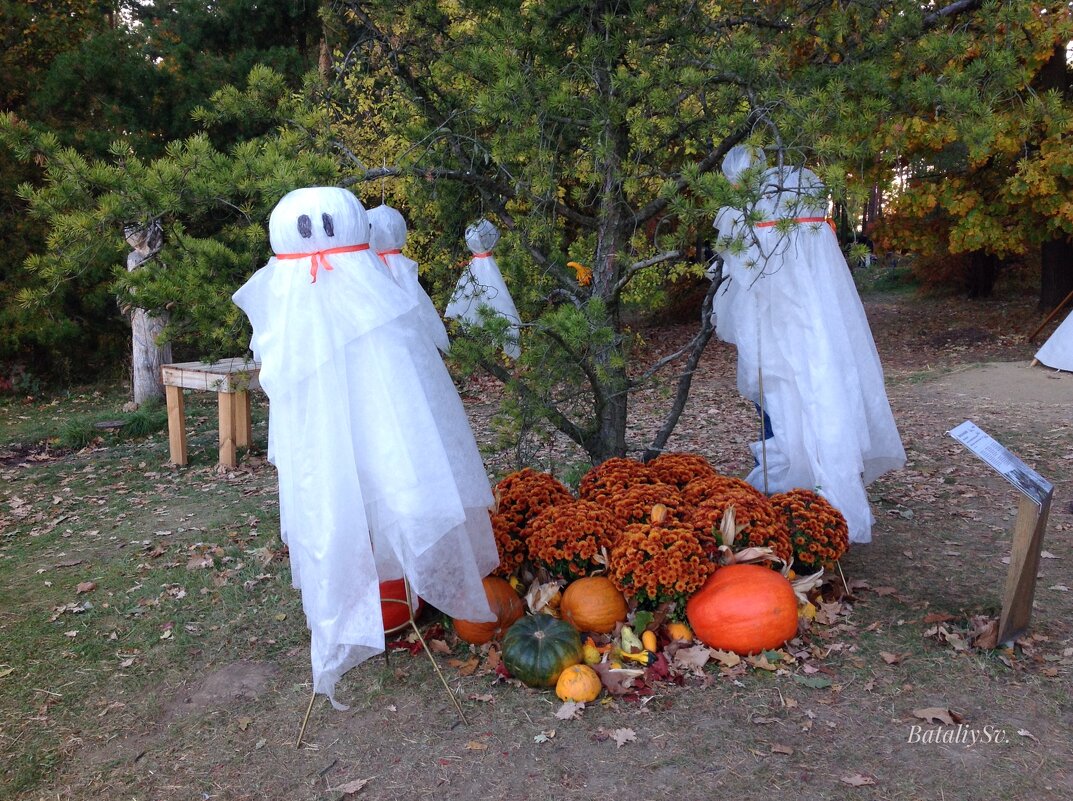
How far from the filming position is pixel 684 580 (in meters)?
3.56

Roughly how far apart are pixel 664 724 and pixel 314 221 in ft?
7.58

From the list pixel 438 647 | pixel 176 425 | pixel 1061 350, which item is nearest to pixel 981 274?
pixel 1061 350

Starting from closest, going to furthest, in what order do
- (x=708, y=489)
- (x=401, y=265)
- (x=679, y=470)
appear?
1. (x=708, y=489)
2. (x=679, y=470)
3. (x=401, y=265)

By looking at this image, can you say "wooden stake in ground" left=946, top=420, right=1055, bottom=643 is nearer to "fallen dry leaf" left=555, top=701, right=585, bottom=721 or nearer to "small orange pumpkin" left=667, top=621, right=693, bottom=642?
"small orange pumpkin" left=667, top=621, right=693, bottom=642

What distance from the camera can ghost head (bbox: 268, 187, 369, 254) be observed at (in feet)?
10.2

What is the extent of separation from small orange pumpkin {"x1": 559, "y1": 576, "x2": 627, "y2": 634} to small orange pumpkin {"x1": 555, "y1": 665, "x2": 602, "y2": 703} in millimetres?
327

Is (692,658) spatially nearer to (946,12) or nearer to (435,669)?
(435,669)

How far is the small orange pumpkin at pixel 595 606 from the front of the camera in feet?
12.1

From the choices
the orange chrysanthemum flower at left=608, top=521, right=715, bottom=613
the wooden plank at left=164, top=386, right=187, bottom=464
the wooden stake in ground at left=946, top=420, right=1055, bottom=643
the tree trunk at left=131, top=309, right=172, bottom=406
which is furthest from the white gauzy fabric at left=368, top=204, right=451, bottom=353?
the tree trunk at left=131, top=309, right=172, bottom=406

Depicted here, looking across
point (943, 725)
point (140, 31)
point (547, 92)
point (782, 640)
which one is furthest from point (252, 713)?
point (140, 31)

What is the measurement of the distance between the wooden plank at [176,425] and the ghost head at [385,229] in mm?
2819

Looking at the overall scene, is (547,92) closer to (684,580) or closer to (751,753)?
(684,580)

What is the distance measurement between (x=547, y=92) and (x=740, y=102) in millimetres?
1192

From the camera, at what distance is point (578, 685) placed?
3.32 metres
